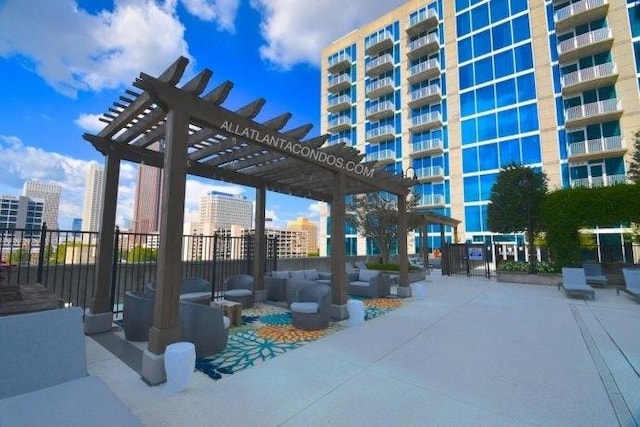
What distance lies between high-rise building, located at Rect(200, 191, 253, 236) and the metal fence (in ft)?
164

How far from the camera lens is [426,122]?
2627 centimetres

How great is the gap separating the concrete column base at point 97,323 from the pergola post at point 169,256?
2.29 metres

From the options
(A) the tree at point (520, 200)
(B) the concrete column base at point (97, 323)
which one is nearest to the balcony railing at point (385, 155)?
(A) the tree at point (520, 200)

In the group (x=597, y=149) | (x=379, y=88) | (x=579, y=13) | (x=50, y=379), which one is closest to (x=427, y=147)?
(x=379, y=88)

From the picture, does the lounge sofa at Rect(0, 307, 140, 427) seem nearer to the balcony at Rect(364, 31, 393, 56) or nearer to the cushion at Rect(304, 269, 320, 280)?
the cushion at Rect(304, 269, 320, 280)

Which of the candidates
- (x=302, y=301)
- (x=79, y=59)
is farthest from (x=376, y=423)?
(x=79, y=59)

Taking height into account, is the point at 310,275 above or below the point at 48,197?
below

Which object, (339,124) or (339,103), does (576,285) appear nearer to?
(339,124)

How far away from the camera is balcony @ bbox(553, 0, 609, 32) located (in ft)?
63.7

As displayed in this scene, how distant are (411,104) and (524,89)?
28.9 feet

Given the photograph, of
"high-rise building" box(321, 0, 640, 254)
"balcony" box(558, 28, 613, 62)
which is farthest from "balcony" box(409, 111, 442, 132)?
"balcony" box(558, 28, 613, 62)

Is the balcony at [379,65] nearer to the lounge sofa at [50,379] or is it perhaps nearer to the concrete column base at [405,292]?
the concrete column base at [405,292]

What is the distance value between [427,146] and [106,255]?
25798mm

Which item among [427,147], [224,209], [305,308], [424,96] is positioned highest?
[424,96]
